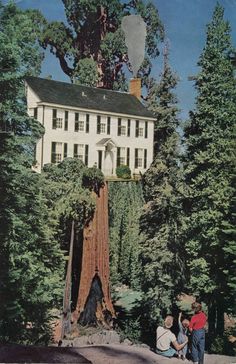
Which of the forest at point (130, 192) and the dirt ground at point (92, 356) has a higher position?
the forest at point (130, 192)

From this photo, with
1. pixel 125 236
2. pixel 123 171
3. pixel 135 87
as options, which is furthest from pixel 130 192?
pixel 135 87

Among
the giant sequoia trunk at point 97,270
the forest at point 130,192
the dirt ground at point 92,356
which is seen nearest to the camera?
the dirt ground at point 92,356

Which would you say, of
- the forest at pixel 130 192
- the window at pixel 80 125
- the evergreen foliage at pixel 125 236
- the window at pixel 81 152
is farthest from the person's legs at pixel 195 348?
the window at pixel 80 125

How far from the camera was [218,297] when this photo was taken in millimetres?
3248

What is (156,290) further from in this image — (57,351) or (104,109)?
(104,109)

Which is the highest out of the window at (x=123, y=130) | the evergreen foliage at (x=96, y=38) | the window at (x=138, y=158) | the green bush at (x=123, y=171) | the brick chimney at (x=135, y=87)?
the evergreen foliage at (x=96, y=38)

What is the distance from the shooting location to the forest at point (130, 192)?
3018mm

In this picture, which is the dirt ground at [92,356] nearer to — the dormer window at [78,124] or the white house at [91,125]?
the white house at [91,125]

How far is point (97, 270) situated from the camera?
339 centimetres

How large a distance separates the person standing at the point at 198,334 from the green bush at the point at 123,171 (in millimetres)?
730

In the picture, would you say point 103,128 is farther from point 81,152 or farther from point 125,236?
point 125,236

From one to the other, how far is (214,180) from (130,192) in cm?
43

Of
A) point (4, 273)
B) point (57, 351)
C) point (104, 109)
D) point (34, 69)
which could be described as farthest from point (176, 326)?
point (34, 69)

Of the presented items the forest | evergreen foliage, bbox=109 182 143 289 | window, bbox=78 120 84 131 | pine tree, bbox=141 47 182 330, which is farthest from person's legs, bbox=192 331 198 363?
window, bbox=78 120 84 131
